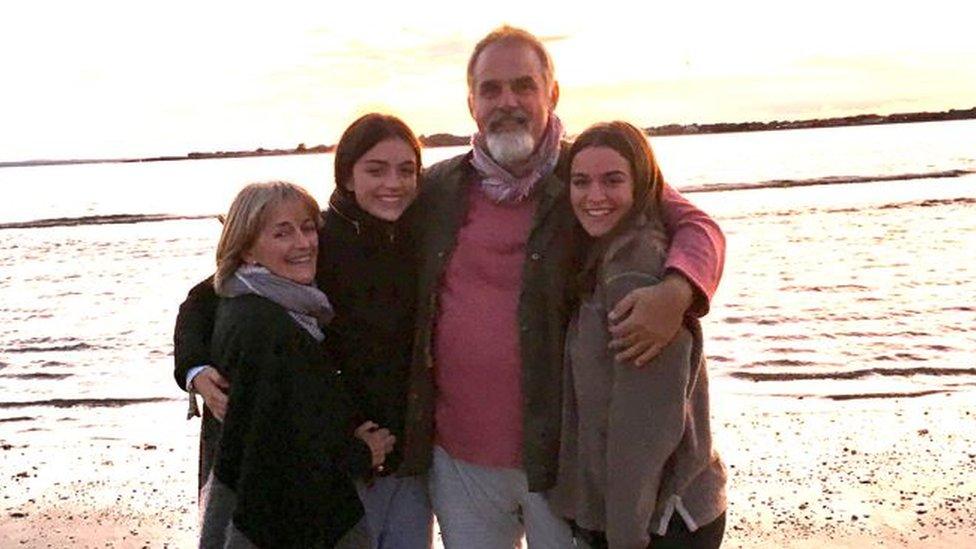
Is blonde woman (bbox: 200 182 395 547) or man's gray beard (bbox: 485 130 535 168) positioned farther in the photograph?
man's gray beard (bbox: 485 130 535 168)

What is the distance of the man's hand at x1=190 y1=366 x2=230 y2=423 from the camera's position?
3.18 meters

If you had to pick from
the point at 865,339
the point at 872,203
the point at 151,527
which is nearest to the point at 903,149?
the point at 872,203

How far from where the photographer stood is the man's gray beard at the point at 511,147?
10.9 feet

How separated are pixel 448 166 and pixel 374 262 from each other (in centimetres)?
48

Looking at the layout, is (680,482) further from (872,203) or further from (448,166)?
(872,203)

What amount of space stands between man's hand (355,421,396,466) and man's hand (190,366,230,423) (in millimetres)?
462

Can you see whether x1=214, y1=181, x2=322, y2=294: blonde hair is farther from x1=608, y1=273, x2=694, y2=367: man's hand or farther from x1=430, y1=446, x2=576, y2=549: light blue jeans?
x1=608, y1=273, x2=694, y2=367: man's hand

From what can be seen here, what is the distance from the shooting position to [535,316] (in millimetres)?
3217

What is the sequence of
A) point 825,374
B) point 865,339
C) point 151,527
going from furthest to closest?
point 865,339
point 825,374
point 151,527

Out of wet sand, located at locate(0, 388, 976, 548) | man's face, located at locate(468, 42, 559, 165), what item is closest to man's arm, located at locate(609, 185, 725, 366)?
man's face, located at locate(468, 42, 559, 165)

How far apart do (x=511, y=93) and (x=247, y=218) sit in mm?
981

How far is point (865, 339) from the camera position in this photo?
10633 mm

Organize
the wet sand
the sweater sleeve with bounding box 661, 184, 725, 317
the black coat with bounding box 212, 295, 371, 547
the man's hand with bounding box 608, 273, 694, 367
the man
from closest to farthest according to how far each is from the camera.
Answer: the man's hand with bounding box 608, 273, 694, 367, the sweater sleeve with bounding box 661, 184, 725, 317, the black coat with bounding box 212, 295, 371, 547, the man, the wet sand

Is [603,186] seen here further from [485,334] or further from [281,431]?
[281,431]
